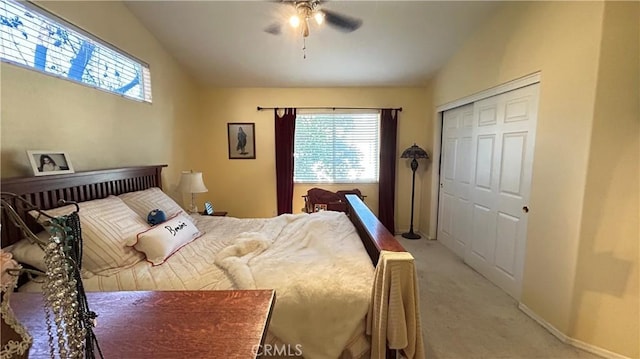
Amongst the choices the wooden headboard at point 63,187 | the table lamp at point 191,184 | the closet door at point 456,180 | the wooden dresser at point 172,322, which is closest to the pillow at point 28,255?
the wooden headboard at point 63,187

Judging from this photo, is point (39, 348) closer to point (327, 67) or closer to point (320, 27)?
point (320, 27)

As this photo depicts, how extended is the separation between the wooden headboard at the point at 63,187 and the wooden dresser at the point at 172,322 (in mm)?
564

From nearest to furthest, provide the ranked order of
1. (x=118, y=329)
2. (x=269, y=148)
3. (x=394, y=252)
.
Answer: (x=118, y=329)
(x=394, y=252)
(x=269, y=148)

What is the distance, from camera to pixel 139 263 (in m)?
1.75

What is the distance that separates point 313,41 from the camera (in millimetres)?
3385

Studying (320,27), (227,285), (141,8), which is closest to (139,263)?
(227,285)

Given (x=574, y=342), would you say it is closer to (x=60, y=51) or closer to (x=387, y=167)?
(x=387, y=167)

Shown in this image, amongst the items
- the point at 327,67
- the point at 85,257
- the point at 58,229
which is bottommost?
the point at 85,257

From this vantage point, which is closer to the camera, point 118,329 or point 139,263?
point 118,329

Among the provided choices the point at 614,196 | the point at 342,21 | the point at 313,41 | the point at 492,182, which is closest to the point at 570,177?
the point at 614,196

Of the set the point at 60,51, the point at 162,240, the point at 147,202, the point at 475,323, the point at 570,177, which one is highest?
the point at 60,51

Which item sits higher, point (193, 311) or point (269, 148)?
point (269, 148)

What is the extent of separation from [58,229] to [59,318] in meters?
0.20

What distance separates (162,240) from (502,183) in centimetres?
307
